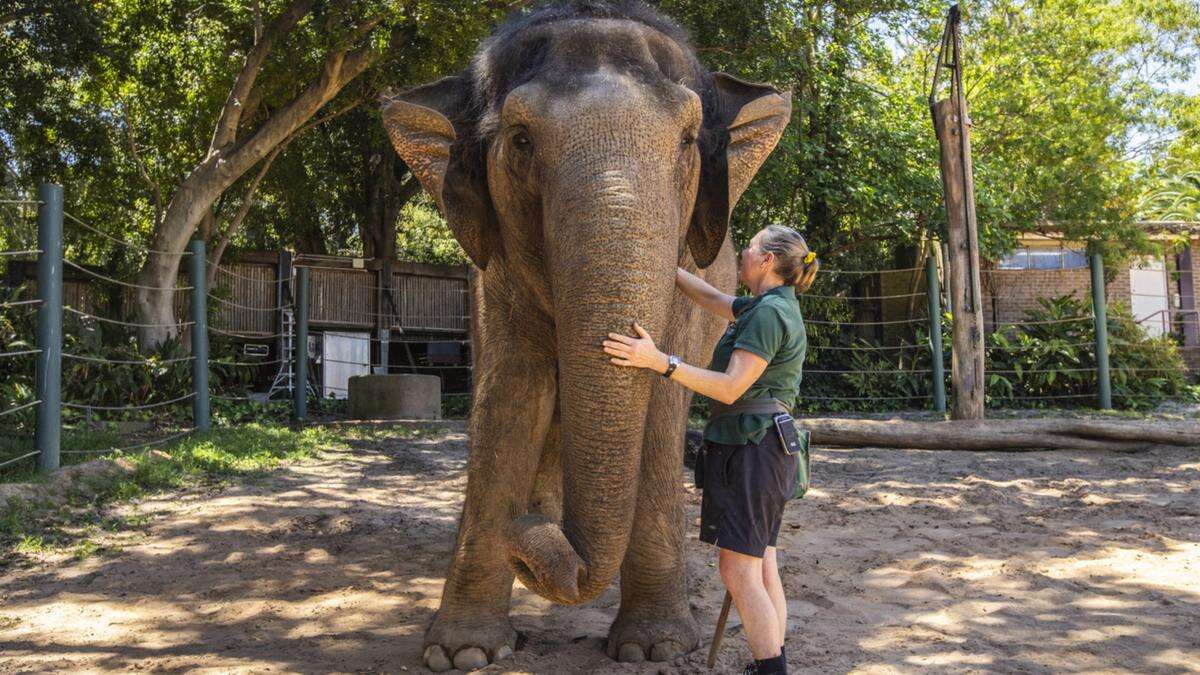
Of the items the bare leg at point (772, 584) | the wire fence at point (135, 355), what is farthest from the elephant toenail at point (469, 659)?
the wire fence at point (135, 355)

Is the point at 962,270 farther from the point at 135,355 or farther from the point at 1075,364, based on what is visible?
the point at 135,355

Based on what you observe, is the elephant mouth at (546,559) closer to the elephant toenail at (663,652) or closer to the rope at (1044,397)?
the elephant toenail at (663,652)

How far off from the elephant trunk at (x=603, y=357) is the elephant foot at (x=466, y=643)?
0.99 meters

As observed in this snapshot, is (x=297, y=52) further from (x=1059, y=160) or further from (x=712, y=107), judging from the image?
(x=1059, y=160)

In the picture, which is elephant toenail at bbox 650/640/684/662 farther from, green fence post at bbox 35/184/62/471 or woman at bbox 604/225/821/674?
green fence post at bbox 35/184/62/471

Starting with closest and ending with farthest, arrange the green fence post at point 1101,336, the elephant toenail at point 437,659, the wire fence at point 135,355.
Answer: the elephant toenail at point 437,659, the wire fence at point 135,355, the green fence post at point 1101,336

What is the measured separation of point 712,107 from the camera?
153 inches

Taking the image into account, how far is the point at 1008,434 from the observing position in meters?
9.16

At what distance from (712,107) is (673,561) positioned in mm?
1829

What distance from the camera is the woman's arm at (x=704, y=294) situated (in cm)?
365

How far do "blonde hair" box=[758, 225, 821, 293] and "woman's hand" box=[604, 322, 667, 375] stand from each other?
2.60 ft

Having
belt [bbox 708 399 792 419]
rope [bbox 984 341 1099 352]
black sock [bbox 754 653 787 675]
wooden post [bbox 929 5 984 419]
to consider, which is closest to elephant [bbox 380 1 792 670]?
belt [bbox 708 399 792 419]

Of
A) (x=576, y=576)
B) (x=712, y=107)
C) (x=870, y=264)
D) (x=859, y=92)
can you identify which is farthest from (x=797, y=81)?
(x=576, y=576)

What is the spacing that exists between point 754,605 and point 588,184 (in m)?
1.46
